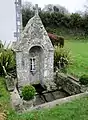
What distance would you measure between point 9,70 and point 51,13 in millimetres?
20991

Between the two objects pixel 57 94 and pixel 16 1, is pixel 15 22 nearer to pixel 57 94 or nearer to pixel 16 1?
pixel 16 1

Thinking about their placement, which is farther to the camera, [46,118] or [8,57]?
[8,57]

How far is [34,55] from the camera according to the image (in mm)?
12633

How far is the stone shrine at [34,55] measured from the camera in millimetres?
11656

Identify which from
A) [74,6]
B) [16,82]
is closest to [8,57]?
[16,82]

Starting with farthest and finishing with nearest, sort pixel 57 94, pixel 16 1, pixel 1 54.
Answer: pixel 16 1 < pixel 1 54 < pixel 57 94

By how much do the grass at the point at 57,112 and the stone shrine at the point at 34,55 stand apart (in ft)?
11.0

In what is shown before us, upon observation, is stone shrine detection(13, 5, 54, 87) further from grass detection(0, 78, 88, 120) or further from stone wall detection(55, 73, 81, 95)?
grass detection(0, 78, 88, 120)

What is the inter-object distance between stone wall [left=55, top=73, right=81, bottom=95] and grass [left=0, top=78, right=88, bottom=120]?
7.46ft

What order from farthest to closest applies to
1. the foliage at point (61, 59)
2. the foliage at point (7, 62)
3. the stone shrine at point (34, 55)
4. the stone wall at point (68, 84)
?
the foliage at point (61, 59)
the foliage at point (7, 62)
the stone shrine at point (34, 55)
the stone wall at point (68, 84)

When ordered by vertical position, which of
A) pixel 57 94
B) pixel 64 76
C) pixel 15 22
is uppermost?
pixel 15 22

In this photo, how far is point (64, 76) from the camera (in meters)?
12.4

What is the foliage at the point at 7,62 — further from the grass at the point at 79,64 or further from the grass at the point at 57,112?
the grass at the point at 57,112

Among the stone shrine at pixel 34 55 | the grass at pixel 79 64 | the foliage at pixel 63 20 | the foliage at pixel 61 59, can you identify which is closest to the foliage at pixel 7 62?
the stone shrine at pixel 34 55
